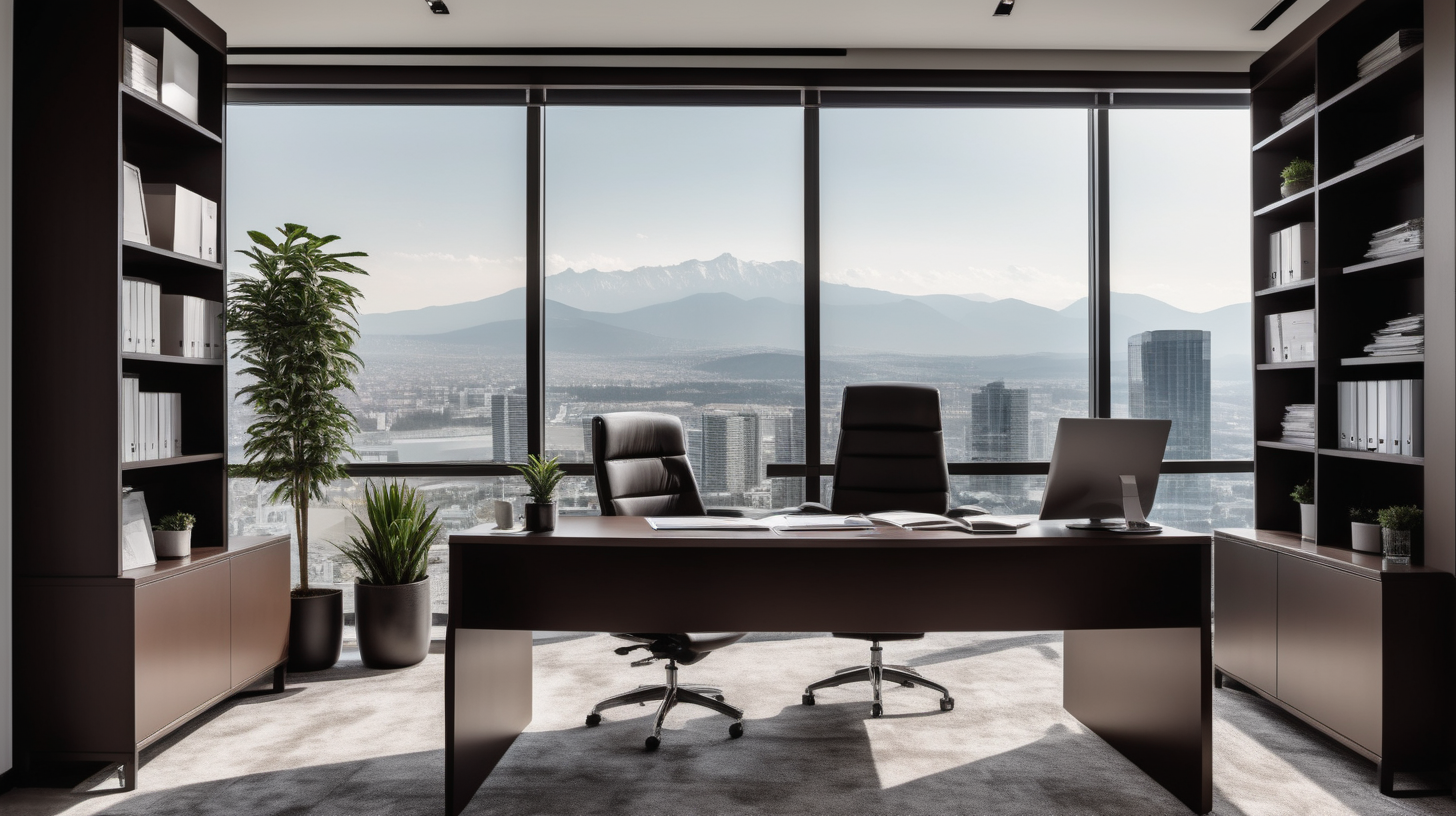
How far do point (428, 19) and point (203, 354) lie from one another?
5.91ft

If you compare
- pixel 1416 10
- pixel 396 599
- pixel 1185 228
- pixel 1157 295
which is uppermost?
pixel 1416 10

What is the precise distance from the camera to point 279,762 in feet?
8.85

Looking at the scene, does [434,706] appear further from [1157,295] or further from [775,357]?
[1157,295]

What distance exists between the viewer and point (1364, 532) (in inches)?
111

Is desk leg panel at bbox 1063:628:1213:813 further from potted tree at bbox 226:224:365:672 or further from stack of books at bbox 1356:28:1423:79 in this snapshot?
potted tree at bbox 226:224:365:672

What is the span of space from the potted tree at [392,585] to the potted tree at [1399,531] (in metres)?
3.62

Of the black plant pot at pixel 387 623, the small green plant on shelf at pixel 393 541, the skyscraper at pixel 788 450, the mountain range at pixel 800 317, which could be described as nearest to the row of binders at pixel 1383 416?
the mountain range at pixel 800 317

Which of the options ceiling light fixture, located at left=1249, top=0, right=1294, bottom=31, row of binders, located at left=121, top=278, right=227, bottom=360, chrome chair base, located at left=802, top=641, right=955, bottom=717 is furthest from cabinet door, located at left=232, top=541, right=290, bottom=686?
ceiling light fixture, located at left=1249, top=0, right=1294, bottom=31

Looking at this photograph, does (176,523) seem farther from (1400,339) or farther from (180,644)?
(1400,339)

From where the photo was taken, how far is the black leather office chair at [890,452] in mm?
3570

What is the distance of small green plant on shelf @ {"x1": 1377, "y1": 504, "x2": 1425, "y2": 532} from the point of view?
264cm

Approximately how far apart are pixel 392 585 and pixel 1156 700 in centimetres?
306

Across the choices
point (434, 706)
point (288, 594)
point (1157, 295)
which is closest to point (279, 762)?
point (434, 706)

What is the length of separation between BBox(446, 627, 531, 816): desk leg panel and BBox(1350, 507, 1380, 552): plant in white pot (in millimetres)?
2923
